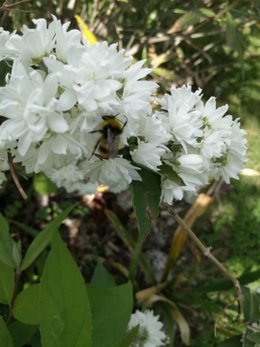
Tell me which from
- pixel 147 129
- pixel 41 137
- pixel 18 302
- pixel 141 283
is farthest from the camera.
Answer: pixel 141 283

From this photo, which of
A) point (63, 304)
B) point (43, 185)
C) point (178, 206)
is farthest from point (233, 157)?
point (178, 206)

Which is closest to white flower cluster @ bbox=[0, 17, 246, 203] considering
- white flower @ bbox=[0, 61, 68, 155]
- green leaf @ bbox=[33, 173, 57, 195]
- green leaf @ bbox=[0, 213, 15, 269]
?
white flower @ bbox=[0, 61, 68, 155]

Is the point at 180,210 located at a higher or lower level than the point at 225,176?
lower

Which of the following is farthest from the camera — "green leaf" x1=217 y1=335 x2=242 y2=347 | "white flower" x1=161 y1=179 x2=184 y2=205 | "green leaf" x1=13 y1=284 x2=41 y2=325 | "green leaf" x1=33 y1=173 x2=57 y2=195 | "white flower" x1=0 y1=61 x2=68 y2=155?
"green leaf" x1=33 y1=173 x2=57 y2=195

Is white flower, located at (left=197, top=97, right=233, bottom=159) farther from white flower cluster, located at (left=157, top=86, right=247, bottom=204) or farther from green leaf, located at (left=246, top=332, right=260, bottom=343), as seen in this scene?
green leaf, located at (left=246, top=332, right=260, bottom=343)

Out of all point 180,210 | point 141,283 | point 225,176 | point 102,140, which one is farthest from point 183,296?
point 102,140

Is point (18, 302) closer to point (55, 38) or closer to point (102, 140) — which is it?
point (102, 140)

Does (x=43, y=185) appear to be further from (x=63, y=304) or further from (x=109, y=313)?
(x=63, y=304)
